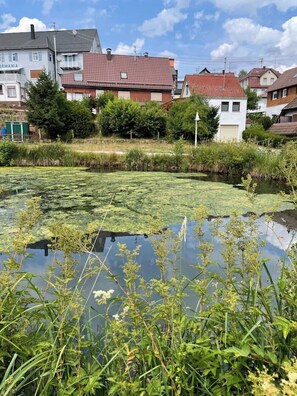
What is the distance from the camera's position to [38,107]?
20328 mm

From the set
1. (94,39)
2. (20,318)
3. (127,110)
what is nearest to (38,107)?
(127,110)

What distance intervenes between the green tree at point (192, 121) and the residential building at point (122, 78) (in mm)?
8992

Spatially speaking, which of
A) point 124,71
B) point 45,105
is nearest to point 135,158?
point 45,105

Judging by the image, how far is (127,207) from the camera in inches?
290

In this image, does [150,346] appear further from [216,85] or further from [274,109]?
[274,109]

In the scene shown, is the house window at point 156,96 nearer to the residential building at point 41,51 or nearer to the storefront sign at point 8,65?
the residential building at point 41,51

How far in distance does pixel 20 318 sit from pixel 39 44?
141 feet

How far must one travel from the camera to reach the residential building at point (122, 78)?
30.5 m

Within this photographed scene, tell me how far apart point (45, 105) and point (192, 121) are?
9578mm

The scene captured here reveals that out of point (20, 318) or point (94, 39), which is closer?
point (20, 318)

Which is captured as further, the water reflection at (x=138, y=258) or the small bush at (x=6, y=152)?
the small bush at (x=6, y=152)

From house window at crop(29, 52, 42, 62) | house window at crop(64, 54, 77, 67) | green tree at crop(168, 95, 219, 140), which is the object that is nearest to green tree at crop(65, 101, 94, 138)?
green tree at crop(168, 95, 219, 140)

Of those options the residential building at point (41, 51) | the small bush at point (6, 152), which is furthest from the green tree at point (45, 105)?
the residential building at point (41, 51)

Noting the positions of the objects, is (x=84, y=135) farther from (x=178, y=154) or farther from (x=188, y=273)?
(x=188, y=273)
